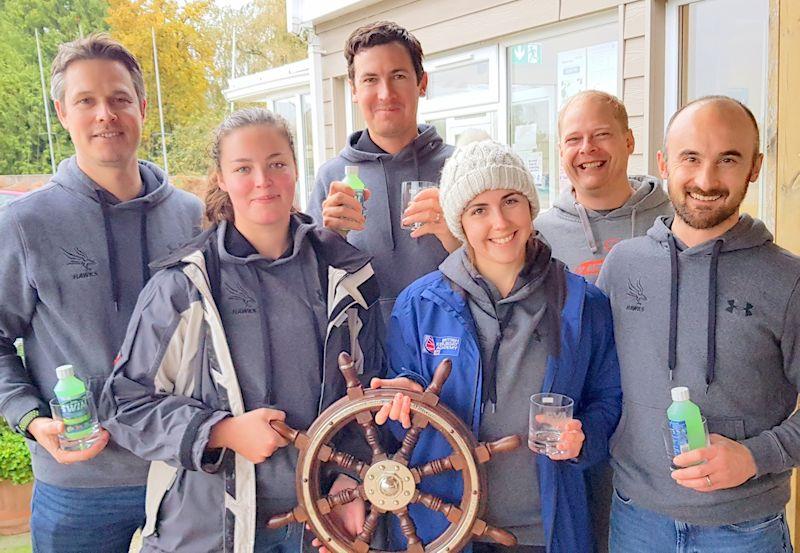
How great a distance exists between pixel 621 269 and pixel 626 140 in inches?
27.7

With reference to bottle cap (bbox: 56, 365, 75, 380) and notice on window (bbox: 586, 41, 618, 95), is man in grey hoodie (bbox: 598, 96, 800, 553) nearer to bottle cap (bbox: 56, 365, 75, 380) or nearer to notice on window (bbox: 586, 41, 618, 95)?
bottle cap (bbox: 56, 365, 75, 380)

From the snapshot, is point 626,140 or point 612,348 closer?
point 612,348

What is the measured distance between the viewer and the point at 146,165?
2.25 metres

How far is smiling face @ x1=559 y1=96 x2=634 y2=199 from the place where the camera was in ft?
7.52

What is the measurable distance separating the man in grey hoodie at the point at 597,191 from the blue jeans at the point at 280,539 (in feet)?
4.05

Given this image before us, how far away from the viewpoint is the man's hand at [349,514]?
1.71 m

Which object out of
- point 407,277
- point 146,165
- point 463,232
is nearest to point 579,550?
point 463,232

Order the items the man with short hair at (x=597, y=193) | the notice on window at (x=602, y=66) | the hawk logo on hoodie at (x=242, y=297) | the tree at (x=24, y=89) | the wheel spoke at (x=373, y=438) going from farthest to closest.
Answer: the tree at (x=24, y=89) < the notice on window at (x=602, y=66) < the man with short hair at (x=597, y=193) < the hawk logo on hoodie at (x=242, y=297) < the wheel spoke at (x=373, y=438)

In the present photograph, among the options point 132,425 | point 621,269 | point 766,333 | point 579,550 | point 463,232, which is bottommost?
point 579,550

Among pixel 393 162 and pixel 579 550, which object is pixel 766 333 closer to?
pixel 579 550

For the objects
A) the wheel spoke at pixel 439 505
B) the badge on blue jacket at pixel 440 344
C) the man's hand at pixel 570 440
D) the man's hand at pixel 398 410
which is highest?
the badge on blue jacket at pixel 440 344

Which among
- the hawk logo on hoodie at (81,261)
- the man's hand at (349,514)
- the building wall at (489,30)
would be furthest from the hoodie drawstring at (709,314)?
the building wall at (489,30)

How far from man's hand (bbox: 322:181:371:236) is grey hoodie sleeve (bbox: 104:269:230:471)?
0.53m

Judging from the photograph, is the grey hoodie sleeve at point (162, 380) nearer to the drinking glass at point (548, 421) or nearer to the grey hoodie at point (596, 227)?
the drinking glass at point (548, 421)
